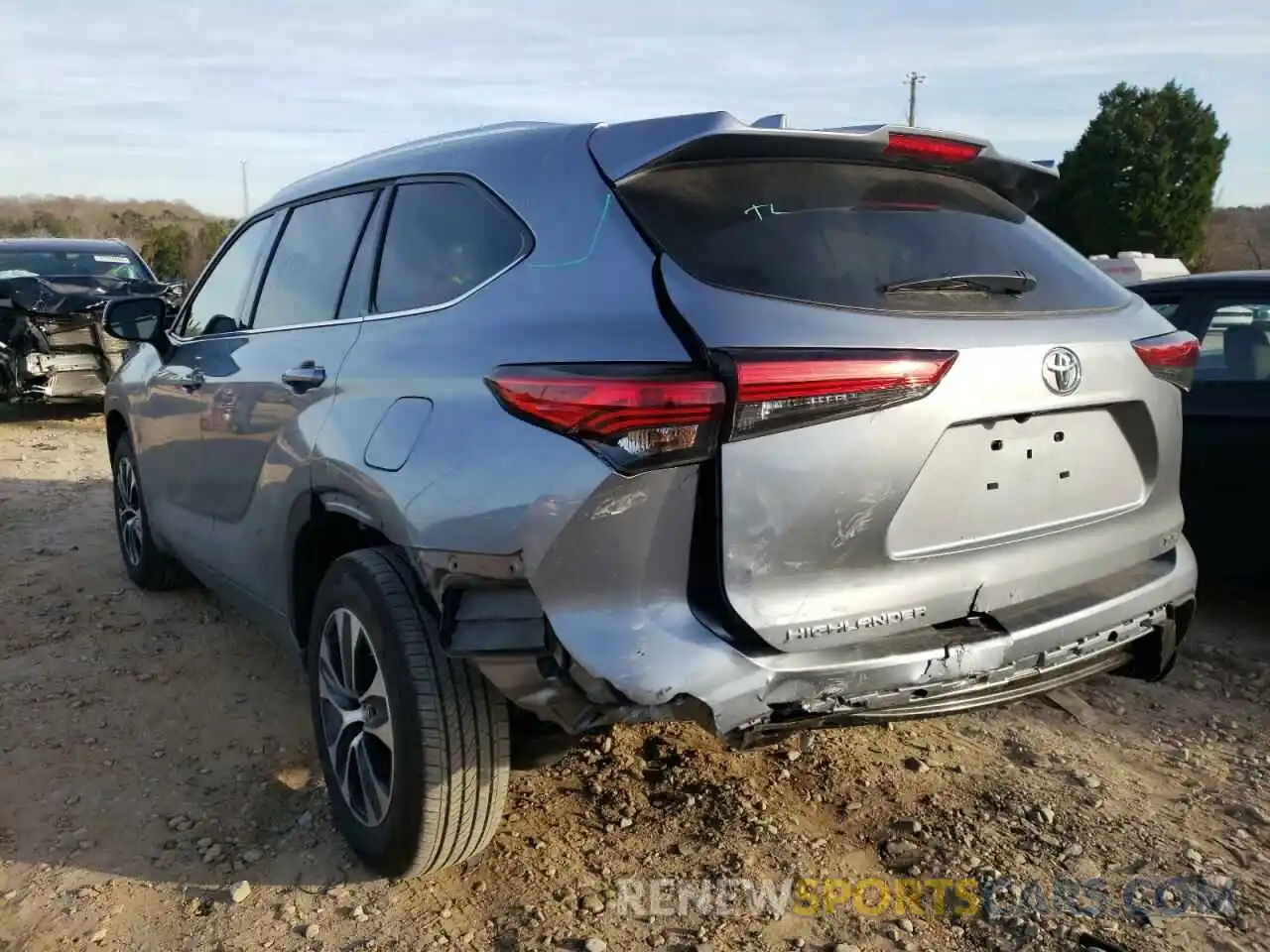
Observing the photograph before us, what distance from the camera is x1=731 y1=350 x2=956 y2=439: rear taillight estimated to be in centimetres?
206

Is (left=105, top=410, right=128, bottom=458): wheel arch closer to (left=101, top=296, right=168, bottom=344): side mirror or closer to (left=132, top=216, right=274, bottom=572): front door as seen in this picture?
(left=132, top=216, right=274, bottom=572): front door

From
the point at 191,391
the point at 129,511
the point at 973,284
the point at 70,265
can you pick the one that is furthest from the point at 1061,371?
the point at 70,265

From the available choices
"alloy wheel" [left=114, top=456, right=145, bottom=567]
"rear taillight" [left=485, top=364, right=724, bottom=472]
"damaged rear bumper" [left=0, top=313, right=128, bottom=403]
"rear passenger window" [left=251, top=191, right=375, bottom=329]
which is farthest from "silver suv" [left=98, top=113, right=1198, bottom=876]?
"damaged rear bumper" [left=0, top=313, right=128, bottom=403]

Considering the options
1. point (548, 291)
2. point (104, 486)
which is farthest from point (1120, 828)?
point (104, 486)

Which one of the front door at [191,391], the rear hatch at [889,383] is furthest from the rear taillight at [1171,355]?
the front door at [191,391]

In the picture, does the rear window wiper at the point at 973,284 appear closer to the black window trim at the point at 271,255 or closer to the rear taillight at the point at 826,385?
the rear taillight at the point at 826,385

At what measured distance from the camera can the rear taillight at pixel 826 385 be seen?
2.06m

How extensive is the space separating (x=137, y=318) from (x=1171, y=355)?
12.3ft

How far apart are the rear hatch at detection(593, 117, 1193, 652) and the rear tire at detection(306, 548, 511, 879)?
0.73 meters

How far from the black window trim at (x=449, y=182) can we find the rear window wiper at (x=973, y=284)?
0.81 m

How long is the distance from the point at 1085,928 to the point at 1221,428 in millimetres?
2700

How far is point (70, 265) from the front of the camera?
35.7 ft

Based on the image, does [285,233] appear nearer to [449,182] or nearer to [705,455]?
[449,182]

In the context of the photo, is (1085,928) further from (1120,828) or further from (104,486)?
(104,486)
